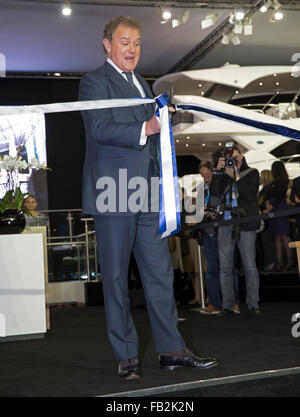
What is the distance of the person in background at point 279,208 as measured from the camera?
21.6ft

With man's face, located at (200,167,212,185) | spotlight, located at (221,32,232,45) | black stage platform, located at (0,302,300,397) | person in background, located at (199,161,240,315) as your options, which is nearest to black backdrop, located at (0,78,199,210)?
spotlight, located at (221,32,232,45)

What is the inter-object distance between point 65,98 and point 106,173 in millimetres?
13014

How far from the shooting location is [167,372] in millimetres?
2588

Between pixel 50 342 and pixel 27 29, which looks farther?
pixel 27 29

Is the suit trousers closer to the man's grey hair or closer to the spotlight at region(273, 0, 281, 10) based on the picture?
the man's grey hair

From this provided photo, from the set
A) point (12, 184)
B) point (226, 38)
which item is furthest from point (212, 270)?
point (226, 38)

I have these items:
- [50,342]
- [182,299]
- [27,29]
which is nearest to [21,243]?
[50,342]

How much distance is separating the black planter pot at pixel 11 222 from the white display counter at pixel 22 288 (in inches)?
2.9

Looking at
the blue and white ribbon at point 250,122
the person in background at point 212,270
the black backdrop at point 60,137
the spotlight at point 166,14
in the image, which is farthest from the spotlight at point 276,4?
the blue and white ribbon at point 250,122

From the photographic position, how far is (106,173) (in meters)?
2.61

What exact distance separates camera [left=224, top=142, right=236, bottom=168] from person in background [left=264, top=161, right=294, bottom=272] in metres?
1.30

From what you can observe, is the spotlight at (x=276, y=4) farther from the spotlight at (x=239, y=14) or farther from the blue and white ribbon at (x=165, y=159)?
the blue and white ribbon at (x=165, y=159)

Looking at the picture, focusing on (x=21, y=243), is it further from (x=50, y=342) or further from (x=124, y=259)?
(x=124, y=259)

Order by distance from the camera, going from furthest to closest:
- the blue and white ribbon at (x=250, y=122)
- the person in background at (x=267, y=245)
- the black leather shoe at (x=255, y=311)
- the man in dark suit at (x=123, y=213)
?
the person in background at (x=267, y=245) → the black leather shoe at (x=255, y=311) → the blue and white ribbon at (x=250, y=122) → the man in dark suit at (x=123, y=213)
